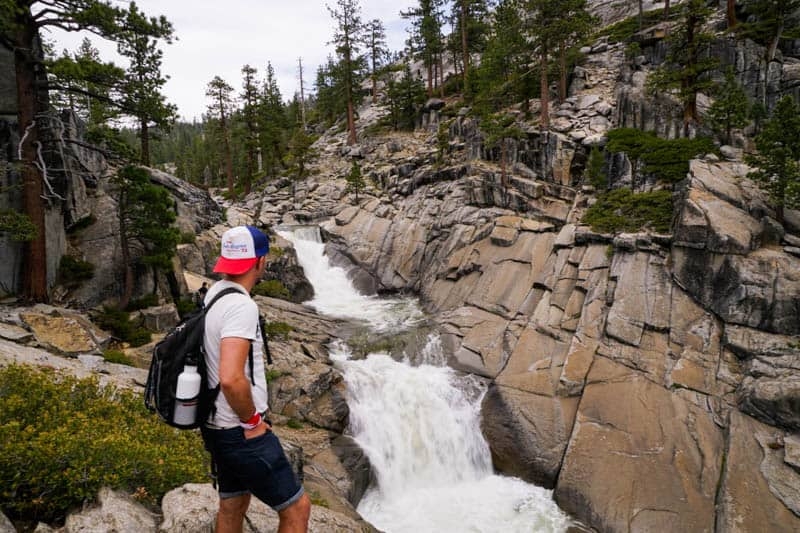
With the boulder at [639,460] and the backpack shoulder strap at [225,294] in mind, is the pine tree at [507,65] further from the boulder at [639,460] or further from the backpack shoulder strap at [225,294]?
the backpack shoulder strap at [225,294]

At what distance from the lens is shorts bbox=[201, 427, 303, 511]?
3186 millimetres

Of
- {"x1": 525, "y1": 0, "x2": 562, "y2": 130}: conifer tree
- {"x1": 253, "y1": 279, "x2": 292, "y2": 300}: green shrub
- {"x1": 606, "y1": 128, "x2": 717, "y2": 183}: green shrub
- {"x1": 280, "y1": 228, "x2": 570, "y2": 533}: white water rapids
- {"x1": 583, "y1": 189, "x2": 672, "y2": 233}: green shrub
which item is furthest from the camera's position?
{"x1": 525, "y1": 0, "x2": 562, "y2": 130}: conifer tree

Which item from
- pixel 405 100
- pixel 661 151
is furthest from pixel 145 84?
pixel 405 100

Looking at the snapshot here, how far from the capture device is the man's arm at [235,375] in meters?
2.86

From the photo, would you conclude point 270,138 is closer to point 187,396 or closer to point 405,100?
point 405,100

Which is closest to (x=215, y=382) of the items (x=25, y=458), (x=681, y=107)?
(x=25, y=458)

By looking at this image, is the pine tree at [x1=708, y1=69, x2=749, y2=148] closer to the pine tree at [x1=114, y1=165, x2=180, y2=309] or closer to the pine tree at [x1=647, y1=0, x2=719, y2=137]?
Answer: the pine tree at [x1=647, y1=0, x2=719, y2=137]

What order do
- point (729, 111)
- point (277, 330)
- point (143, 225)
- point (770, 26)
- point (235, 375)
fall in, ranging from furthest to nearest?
1. point (770, 26)
2. point (729, 111)
3. point (277, 330)
4. point (143, 225)
5. point (235, 375)

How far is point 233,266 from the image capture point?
3.35m

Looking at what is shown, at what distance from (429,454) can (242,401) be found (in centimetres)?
1267

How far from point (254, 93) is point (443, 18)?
23493mm

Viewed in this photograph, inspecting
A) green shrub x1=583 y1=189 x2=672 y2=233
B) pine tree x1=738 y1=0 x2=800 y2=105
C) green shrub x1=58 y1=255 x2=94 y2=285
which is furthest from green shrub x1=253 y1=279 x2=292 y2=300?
pine tree x1=738 y1=0 x2=800 y2=105

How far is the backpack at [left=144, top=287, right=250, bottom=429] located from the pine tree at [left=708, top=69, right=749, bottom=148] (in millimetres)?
24643

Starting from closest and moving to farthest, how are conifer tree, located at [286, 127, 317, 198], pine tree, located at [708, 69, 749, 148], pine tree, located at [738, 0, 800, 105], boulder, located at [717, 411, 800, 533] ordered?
boulder, located at [717, 411, 800, 533] < pine tree, located at [708, 69, 749, 148] < pine tree, located at [738, 0, 800, 105] < conifer tree, located at [286, 127, 317, 198]
